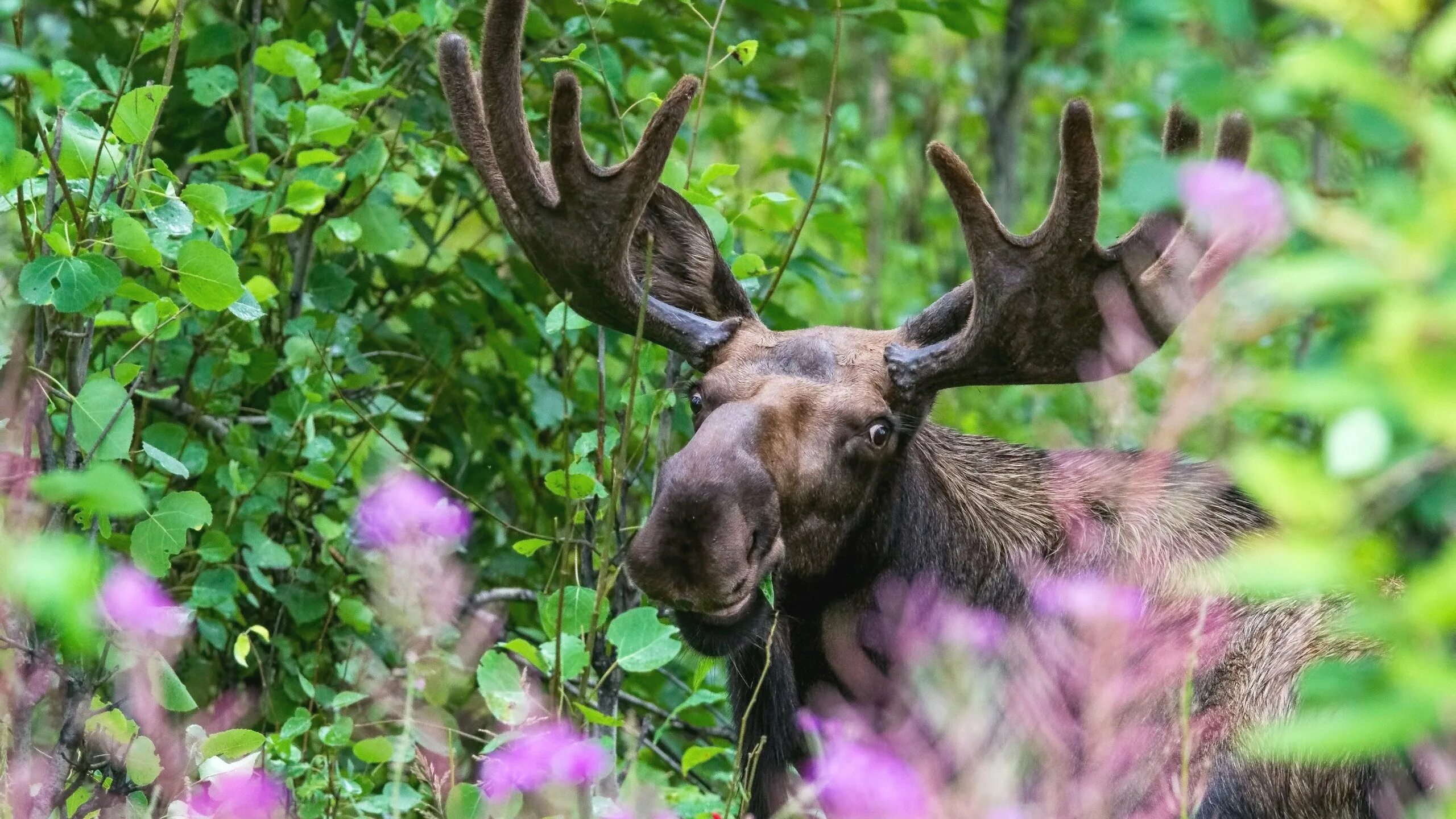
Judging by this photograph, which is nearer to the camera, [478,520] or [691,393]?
[691,393]

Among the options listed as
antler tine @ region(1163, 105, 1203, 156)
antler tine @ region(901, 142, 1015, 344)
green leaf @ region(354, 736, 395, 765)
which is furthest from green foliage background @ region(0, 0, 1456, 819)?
antler tine @ region(901, 142, 1015, 344)

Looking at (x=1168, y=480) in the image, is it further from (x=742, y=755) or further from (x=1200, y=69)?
(x=1200, y=69)

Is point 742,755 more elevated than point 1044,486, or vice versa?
point 1044,486

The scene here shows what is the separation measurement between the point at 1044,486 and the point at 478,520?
2312 millimetres

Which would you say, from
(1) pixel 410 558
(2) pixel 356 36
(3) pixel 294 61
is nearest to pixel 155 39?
(3) pixel 294 61

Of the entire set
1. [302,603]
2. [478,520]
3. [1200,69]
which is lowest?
[478,520]

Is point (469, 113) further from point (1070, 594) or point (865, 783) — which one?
point (865, 783)

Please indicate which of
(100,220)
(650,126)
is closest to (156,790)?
(100,220)

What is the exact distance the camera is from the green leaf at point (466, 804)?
3328 mm

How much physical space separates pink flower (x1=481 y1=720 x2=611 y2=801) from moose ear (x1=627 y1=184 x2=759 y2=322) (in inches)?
63.1

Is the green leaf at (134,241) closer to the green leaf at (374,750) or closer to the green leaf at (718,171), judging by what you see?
the green leaf at (374,750)

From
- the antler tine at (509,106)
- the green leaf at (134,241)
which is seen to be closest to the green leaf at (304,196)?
the antler tine at (509,106)

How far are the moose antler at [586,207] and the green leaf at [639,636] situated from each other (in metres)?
0.95

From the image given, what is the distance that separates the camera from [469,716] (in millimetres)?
5566
